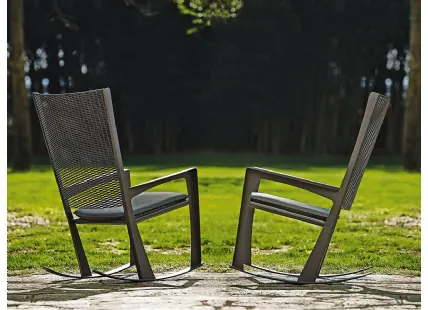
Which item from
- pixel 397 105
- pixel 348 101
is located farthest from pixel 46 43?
pixel 397 105

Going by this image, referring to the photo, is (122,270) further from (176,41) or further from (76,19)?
(76,19)

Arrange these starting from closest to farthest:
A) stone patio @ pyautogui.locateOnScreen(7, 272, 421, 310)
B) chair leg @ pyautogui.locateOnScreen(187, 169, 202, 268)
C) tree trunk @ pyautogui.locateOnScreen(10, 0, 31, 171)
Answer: stone patio @ pyautogui.locateOnScreen(7, 272, 421, 310) < chair leg @ pyautogui.locateOnScreen(187, 169, 202, 268) < tree trunk @ pyautogui.locateOnScreen(10, 0, 31, 171)

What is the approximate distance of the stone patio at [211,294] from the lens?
2.82m

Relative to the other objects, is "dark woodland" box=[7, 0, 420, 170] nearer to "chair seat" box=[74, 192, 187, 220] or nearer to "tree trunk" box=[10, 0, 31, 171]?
"tree trunk" box=[10, 0, 31, 171]

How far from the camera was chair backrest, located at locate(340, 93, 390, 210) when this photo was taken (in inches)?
120

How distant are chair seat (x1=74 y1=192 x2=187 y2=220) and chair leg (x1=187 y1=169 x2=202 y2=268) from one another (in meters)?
0.10

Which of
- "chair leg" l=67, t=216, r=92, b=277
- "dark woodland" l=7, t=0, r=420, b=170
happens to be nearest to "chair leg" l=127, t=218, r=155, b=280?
"chair leg" l=67, t=216, r=92, b=277

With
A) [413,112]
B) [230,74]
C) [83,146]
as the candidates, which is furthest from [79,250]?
[413,112]

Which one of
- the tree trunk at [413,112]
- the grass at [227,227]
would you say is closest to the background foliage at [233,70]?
the grass at [227,227]

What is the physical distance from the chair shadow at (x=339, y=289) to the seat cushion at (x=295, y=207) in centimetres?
30

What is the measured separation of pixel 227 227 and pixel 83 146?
3.81 meters

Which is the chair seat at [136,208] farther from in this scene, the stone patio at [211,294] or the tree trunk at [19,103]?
the tree trunk at [19,103]

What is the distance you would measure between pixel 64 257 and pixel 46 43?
4439 mm

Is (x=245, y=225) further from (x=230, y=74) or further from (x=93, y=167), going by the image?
(x=230, y=74)
